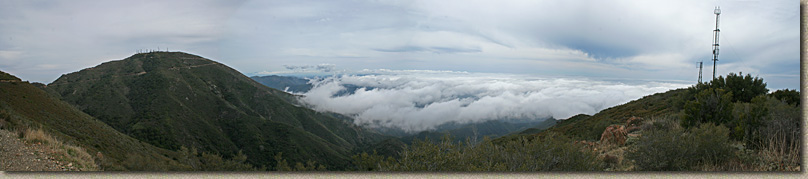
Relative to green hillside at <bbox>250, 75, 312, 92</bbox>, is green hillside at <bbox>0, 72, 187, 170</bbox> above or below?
below

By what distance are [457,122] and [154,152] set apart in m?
7.57

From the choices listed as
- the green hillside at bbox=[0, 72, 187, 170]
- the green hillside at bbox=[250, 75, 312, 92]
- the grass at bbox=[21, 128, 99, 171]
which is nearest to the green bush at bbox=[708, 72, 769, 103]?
the green hillside at bbox=[250, 75, 312, 92]

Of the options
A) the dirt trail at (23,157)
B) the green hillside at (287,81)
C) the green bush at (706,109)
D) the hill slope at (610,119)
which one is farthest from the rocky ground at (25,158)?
the green bush at (706,109)

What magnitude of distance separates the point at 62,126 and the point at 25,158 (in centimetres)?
164

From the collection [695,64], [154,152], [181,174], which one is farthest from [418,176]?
[154,152]

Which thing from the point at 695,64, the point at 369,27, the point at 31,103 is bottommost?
the point at 31,103

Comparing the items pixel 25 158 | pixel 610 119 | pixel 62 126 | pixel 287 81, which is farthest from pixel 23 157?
pixel 610 119

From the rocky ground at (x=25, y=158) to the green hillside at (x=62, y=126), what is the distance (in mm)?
288

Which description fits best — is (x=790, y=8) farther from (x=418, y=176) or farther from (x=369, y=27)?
(x=369, y=27)

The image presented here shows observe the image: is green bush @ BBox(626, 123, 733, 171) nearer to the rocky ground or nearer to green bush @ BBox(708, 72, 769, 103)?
green bush @ BBox(708, 72, 769, 103)

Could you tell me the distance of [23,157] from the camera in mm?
3268

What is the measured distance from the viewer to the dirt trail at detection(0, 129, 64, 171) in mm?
3262

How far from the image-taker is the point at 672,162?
3299 mm

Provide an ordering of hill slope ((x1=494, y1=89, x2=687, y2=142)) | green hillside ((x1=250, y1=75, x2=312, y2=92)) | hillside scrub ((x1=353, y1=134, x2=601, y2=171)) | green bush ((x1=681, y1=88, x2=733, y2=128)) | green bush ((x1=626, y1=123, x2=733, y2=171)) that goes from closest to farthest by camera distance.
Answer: hillside scrub ((x1=353, y1=134, x2=601, y2=171)) < green bush ((x1=626, y1=123, x2=733, y2=171)) < green hillside ((x1=250, y1=75, x2=312, y2=92)) < green bush ((x1=681, y1=88, x2=733, y2=128)) < hill slope ((x1=494, y1=89, x2=687, y2=142))
